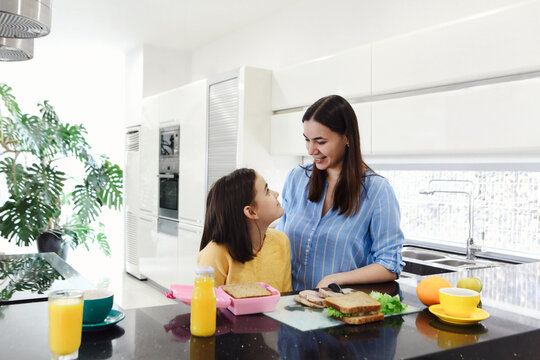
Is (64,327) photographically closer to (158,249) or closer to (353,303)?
(353,303)

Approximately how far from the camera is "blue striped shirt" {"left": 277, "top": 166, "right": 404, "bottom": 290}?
174cm

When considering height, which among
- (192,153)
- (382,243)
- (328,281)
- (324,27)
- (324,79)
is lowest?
(328,281)

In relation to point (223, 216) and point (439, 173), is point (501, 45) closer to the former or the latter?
point (439, 173)

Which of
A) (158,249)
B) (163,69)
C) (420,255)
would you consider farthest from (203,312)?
(163,69)

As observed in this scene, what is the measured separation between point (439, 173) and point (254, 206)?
1748 millimetres

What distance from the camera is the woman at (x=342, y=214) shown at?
1.74m

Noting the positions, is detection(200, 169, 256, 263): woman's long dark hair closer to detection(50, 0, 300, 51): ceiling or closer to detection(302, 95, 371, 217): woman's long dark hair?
detection(302, 95, 371, 217): woman's long dark hair

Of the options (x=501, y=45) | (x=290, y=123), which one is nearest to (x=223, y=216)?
(x=501, y=45)

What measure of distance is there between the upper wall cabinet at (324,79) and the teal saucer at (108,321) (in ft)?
6.35

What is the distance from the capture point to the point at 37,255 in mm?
2627

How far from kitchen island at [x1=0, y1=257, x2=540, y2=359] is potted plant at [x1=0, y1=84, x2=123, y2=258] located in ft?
11.7

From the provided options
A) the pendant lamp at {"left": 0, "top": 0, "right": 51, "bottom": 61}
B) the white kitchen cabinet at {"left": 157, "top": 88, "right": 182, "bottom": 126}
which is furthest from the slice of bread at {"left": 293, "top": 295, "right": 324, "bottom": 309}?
the white kitchen cabinet at {"left": 157, "top": 88, "right": 182, "bottom": 126}

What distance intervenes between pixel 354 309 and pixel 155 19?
421cm

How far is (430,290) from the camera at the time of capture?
52.3 inches
